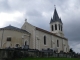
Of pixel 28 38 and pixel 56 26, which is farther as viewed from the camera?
Answer: pixel 56 26

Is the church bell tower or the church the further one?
the church bell tower

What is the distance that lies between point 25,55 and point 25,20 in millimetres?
26924

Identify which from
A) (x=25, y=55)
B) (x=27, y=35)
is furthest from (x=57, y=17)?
(x=25, y=55)

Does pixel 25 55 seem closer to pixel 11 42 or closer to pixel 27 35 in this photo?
pixel 11 42

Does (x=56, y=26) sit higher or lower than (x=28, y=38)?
higher

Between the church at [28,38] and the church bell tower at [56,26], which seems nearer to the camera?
the church at [28,38]

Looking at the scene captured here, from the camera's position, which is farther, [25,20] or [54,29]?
[54,29]

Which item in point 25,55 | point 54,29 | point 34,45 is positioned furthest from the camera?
point 54,29

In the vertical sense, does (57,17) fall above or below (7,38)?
above

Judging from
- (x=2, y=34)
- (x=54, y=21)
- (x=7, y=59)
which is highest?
(x=54, y=21)

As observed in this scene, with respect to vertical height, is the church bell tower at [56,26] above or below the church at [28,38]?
above

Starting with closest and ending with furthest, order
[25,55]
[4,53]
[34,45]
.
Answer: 1. [4,53]
2. [25,55]
3. [34,45]

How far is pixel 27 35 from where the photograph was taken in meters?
43.3

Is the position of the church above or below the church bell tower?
below
